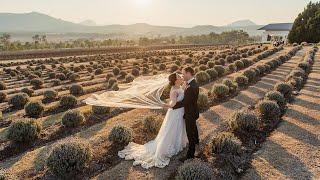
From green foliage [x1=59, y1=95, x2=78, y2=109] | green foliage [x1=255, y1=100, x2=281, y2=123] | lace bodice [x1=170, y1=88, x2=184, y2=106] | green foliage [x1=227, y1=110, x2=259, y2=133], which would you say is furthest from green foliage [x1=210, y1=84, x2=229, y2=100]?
lace bodice [x1=170, y1=88, x2=184, y2=106]

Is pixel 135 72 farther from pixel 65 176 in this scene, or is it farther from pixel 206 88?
pixel 65 176

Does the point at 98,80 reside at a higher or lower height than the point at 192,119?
lower

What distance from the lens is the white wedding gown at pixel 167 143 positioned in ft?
42.6

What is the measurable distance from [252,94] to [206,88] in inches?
185

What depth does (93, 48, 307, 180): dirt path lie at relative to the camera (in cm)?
1268

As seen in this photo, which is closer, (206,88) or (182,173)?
(182,173)

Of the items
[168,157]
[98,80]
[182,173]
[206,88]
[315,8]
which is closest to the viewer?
[182,173]

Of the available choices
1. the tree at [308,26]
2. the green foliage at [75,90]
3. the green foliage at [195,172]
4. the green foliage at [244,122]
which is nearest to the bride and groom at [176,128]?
the green foliage at [195,172]

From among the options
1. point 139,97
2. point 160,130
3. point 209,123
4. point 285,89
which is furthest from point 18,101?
point 285,89

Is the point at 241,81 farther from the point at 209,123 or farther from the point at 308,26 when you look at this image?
the point at 308,26

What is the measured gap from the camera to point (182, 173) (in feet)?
37.2

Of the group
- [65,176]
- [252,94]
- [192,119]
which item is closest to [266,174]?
[192,119]

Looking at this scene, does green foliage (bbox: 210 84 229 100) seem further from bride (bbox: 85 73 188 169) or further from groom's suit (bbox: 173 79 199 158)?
groom's suit (bbox: 173 79 199 158)

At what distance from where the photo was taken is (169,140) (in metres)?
13.4
